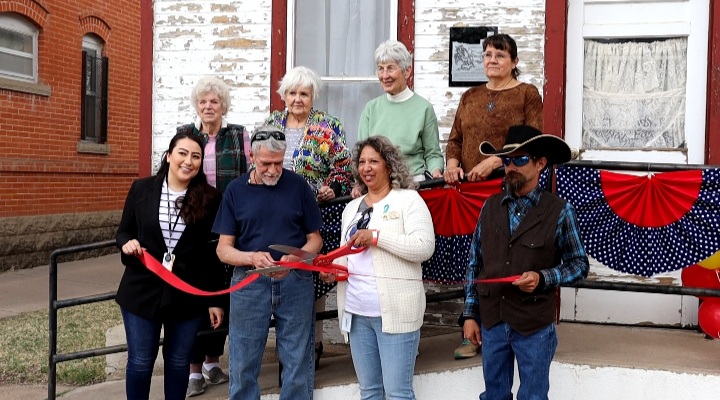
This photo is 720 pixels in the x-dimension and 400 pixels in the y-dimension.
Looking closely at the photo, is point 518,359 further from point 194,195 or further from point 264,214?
point 194,195

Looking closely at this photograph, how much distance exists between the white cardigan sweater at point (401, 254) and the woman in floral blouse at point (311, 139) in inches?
24.5

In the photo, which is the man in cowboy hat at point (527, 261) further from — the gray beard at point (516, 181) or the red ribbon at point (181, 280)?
the red ribbon at point (181, 280)

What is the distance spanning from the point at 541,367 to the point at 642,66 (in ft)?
9.69

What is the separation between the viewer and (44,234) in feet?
38.5

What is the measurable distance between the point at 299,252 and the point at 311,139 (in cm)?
84

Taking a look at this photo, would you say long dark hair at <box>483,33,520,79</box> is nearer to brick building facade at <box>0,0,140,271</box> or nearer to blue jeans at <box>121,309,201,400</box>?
blue jeans at <box>121,309,201,400</box>

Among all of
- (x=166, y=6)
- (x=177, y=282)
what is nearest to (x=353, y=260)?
(x=177, y=282)

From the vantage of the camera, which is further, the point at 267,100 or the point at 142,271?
the point at 267,100

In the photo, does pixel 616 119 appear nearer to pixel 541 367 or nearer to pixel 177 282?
pixel 541 367

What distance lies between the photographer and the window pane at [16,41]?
11289mm

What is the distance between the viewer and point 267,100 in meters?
5.91

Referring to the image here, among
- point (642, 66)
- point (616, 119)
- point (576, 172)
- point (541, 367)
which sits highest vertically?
point (642, 66)

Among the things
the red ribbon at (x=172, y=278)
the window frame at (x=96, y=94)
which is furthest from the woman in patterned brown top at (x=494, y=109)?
the window frame at (x=96, y=94)

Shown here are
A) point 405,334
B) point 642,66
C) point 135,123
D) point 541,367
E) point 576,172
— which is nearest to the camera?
point 541,367
